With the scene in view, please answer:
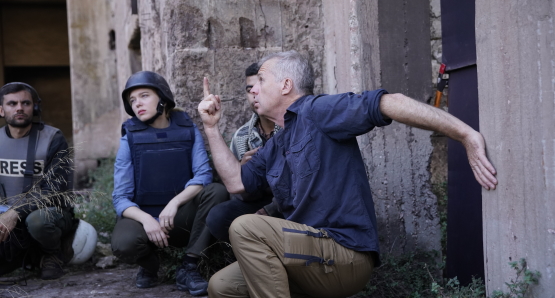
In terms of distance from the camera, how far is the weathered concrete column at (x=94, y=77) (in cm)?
916

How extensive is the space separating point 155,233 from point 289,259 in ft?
4.47

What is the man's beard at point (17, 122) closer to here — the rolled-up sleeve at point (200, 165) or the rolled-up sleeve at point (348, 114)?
the rolled-up sleeve at point (200, 165)

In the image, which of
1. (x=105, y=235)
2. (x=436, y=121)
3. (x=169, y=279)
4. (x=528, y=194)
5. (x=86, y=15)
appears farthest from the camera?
(x=86, y=15)

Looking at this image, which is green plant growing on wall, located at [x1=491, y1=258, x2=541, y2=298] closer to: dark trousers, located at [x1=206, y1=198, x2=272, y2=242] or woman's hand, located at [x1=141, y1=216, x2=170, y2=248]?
dark trousers, located at [x1=206, y1=198, x2=272, y2=242]

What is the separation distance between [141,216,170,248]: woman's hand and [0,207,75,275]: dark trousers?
29.0 inches

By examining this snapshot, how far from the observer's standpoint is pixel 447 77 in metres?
3.75

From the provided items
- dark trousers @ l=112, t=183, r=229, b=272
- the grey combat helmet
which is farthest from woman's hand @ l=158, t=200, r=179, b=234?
the grey combat helmet

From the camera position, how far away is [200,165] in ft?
13.1

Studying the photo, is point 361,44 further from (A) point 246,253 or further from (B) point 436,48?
(A) point 246,253

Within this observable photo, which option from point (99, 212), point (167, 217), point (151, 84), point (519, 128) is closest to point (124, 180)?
point (167, 217)

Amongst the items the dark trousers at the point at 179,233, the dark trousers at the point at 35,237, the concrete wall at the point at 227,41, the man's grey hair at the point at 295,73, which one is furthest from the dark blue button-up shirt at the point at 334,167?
the dark trousers at the point at 35,237

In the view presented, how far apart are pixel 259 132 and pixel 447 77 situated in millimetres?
1272

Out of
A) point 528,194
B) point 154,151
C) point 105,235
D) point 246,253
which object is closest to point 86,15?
point 105,235

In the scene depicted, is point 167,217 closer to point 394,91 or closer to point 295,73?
point 295,73
